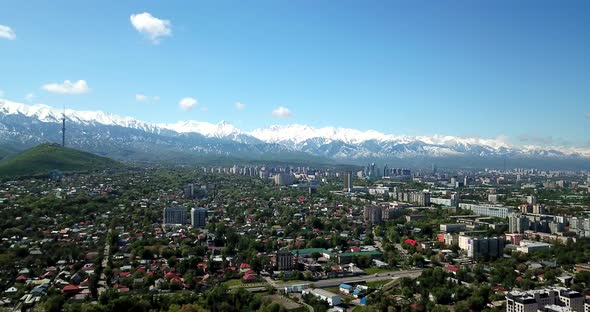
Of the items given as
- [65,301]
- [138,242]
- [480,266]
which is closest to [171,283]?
[65,301]

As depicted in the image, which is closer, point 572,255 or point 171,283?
point 171,283

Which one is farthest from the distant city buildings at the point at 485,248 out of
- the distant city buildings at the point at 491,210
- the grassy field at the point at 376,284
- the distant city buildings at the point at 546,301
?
the distant city buildings at the point at 491,210

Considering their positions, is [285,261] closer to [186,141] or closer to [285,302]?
[285,302]

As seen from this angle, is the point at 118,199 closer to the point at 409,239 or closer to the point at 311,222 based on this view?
the point at 311,222

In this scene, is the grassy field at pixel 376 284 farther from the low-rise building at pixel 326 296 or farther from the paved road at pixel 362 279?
the low-rise building at pixel 326 296

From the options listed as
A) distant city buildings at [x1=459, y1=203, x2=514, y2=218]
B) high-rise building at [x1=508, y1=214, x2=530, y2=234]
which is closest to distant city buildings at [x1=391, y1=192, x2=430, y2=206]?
distant city buildings at [x1=459, y1=203, x2=514, y2=218]

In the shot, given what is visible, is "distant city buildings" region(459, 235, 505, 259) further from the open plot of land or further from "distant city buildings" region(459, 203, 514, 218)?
"distant city buildings" region(459, 203, 514, 218)

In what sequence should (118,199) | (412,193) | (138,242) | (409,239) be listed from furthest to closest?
Result: (412,193), (118,199), (409,239), (138,242)

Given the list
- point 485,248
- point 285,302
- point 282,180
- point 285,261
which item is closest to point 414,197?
point 282,180
